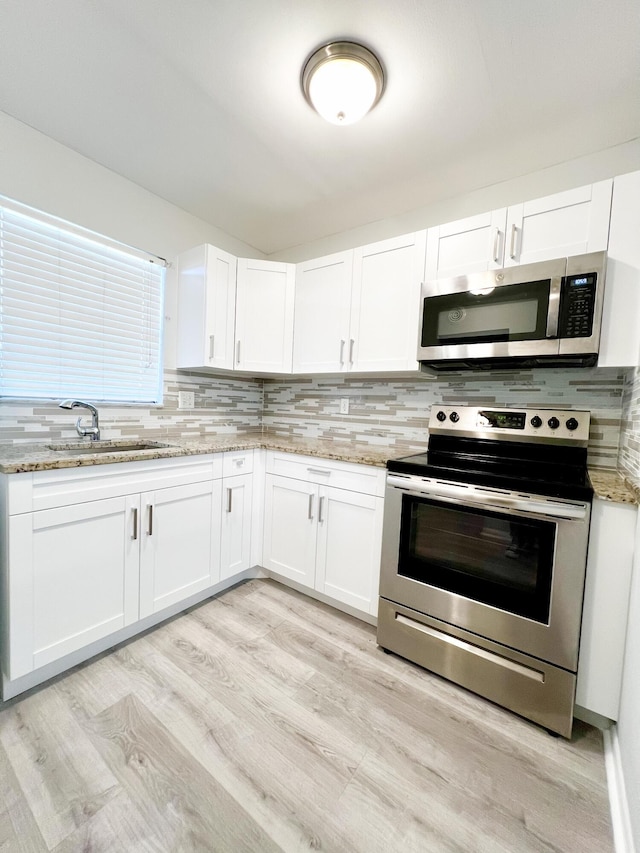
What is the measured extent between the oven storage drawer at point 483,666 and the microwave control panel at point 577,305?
52.4 inches

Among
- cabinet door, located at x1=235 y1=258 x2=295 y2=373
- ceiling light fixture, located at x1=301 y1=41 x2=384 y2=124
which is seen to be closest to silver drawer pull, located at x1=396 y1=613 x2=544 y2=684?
cabinet door, located at x1=235 y1=258 x2=295 y2=373

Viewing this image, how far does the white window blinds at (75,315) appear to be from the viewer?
170cm

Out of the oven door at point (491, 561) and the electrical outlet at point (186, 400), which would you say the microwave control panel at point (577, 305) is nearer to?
the oven door at point (491, 561)

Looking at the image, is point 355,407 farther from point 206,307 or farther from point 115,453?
point 115,453

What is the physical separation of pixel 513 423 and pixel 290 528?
4.59ft

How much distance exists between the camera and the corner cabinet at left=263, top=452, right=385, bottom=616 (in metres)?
1.83

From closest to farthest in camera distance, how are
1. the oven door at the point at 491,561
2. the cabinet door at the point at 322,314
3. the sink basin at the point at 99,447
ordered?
1. the oven door at the point at 491,561
2. the sink basin at the point at 99,447
3. the cabinet door at the point at 322,314

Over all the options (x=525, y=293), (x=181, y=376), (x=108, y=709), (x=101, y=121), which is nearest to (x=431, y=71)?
(x=525, y=293)

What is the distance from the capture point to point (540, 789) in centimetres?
111

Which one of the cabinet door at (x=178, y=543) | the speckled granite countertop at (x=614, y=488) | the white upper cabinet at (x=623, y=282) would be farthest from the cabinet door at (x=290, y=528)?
the white upper cabinet at (x=623, y=282)

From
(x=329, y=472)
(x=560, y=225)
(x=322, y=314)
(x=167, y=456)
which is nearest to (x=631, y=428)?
(x=560, y=225)

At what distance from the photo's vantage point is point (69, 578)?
1425 millimetres

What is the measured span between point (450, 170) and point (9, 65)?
6.61 ft

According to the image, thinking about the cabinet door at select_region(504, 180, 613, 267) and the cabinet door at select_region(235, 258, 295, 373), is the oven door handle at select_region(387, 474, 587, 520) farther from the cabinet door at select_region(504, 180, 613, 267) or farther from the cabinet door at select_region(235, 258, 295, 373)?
the cabinet door at select_region(235, 258, 295, 373)
